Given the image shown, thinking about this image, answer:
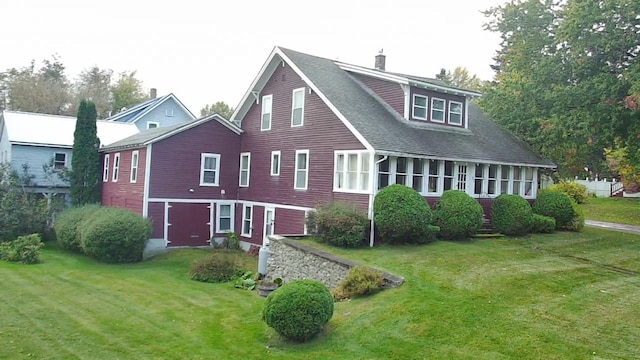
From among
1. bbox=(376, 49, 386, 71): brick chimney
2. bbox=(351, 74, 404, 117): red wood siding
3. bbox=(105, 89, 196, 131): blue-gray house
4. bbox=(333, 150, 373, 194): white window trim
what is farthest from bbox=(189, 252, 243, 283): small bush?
bbox=(105, 89, 196, 131): blue-gray house

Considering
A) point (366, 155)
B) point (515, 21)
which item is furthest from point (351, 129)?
point (515, 21)

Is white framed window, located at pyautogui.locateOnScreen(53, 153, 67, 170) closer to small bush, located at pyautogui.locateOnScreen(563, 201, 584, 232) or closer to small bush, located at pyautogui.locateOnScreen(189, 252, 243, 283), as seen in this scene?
small bush, located at pyautogui.locateOnScreen(189, 252, 243, 283)

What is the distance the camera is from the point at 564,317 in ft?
34.2

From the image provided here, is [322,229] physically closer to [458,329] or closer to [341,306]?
[341,306]

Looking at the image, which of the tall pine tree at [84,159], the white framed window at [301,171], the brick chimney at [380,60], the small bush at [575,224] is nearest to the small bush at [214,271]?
the white framed window at [301,171]

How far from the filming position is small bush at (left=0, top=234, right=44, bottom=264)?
66.8 feet

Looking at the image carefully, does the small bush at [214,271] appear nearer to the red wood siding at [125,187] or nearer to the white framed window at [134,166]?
the red wood siding at [125,187]

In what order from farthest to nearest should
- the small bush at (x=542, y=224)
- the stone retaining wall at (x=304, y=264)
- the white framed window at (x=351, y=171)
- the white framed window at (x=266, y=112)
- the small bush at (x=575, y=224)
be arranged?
the white framed window at (x=266, y=112) → the small bush at (x=575, y=224) → the small bush at (x=542, y=224) → the white framed window at (x=351, y=171) → the stone retaining wall at (x=304, y=264)

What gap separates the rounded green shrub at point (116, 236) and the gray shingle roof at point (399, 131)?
32.0 feet

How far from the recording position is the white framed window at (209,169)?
24.7m

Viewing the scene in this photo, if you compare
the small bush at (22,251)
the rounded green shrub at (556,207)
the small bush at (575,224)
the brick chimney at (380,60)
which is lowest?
the small bush at (22,251)

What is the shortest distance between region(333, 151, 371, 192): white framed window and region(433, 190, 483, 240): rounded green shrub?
3081 mm

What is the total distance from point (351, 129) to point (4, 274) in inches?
526

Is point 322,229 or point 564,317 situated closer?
point 564,317
